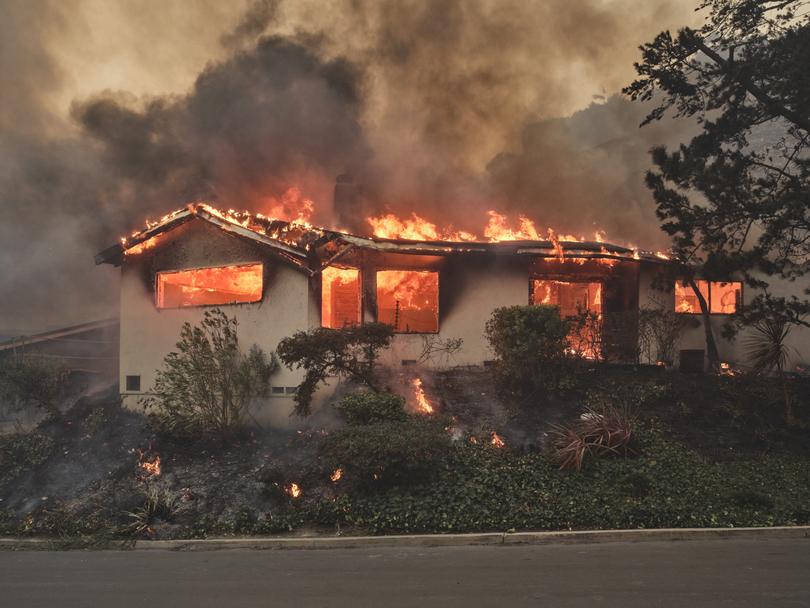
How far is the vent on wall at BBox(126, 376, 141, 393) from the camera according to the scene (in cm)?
1432

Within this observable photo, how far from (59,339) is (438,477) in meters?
13.5

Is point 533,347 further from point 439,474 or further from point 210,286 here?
point 210,286

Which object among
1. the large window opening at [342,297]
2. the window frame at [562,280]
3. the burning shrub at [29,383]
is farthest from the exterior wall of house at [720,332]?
the burning shrub at [29,383]

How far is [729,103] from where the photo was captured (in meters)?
10.9

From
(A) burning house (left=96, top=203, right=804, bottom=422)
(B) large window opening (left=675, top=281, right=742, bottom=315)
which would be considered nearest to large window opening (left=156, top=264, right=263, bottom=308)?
(A) burning house (left=96, top=203, right=804, bottom=422)

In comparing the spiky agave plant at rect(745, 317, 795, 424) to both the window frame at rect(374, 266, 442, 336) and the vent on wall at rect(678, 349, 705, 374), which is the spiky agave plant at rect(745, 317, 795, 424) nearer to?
the vent on wall at rect(678, 349, 705, 374)

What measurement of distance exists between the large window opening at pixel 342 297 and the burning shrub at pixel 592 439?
5589 millimetres

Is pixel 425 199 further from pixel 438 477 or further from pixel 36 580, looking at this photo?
pixel 36 580

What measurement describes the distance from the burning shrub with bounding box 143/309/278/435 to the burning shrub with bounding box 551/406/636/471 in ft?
18.4

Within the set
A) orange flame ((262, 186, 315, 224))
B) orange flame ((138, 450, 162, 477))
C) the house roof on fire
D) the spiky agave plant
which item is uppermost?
orange flame ((262, 186, 315, 224))

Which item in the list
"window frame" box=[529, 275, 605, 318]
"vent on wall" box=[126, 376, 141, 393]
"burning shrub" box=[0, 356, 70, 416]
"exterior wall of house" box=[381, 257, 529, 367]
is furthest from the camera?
"window frame" box=[529, 275, 605, 318]

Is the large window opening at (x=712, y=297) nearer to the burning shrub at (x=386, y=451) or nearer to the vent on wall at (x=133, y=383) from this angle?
the burning shrub at (x=386, y=451)

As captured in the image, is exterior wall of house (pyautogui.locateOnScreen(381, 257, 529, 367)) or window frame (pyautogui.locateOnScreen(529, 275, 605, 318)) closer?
exterior wall of house (pyautogui.locateOnScreen(381, 257, 529, 367))

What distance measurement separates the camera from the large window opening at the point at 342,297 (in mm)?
13984
